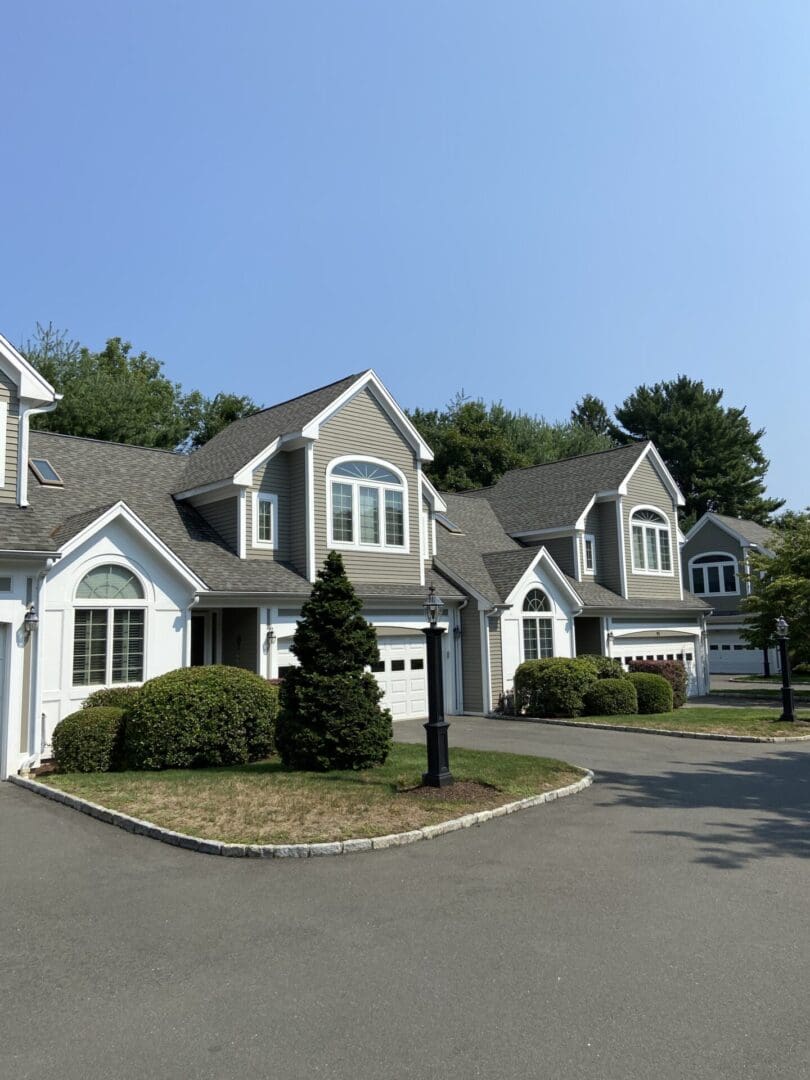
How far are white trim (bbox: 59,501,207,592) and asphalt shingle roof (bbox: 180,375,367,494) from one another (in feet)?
14.0

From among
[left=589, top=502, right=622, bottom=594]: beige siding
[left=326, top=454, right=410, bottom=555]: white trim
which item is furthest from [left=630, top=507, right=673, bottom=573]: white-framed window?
[left=326, top=454, right=410, bottom=555]: white trim

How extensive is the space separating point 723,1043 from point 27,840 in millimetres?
7841

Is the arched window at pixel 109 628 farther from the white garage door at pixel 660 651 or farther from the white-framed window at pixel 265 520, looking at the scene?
the white garage door at pixel 660 651

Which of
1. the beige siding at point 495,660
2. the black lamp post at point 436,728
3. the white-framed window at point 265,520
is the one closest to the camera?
the black lamp post at point 436,728

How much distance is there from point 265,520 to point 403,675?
5646mm

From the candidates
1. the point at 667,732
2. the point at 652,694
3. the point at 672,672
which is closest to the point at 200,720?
the point at 667,732

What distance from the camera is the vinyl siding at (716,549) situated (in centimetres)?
4416

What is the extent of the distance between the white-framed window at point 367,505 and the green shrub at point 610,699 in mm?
6775

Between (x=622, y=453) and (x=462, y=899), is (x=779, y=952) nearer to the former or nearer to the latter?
(x=462, y=899)

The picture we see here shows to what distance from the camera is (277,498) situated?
20.9 m

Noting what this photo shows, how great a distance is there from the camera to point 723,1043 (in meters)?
4.45

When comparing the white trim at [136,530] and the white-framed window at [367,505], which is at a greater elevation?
the white-framed window at [367,505]

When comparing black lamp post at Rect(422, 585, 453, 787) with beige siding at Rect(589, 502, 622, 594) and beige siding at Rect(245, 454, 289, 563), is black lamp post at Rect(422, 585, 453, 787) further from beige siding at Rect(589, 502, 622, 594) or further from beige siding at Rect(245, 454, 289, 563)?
beige siding at Rect(589, 502, 622, 594)

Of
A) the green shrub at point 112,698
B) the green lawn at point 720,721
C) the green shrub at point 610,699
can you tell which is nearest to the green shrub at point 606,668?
the green shrub at point 610,699
